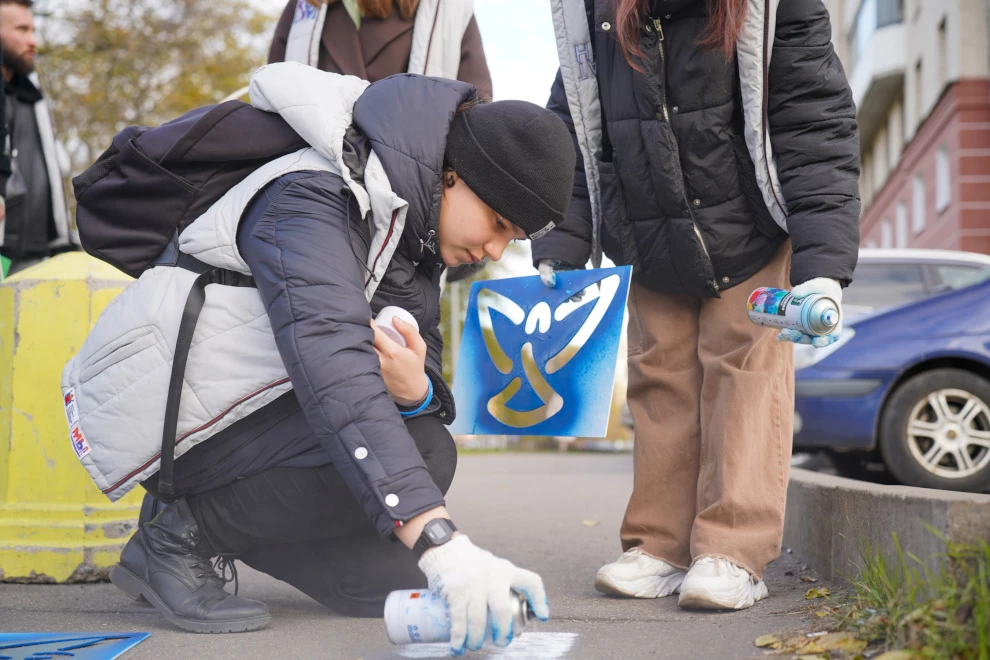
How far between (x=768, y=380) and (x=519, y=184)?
1.05 meters

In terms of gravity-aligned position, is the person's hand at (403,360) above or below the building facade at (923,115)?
below

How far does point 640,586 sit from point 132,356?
1.53 metres

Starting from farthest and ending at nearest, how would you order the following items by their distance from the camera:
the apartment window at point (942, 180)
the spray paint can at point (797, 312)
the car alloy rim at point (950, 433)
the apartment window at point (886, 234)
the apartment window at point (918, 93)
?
the apartment window at point (886, 234), the apartment window at point (918, 93), the apartment window at point (942, 180), the car alloy rim at point (950, 433), the spray paint can at point (797, 312)

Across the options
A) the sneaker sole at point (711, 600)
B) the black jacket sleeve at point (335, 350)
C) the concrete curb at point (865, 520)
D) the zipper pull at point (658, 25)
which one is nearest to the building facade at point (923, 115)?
the concrete curb at point (865, 520)

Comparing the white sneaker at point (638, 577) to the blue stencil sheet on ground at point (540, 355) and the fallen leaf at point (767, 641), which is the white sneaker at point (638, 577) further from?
the fallen leaf at point (767, 641)

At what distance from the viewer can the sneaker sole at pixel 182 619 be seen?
2572 millimetres

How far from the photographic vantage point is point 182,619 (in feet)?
8.46

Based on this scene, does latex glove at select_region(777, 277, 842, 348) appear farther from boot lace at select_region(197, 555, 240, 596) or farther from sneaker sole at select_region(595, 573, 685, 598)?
boot lace at select_region(197, 555, 240, 596)

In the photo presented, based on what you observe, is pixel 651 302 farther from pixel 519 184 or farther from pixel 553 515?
pixel 553 515

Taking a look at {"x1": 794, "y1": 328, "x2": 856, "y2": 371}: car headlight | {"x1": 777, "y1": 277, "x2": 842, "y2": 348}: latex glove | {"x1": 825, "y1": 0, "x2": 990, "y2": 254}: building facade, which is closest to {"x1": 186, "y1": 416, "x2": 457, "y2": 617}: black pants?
{"x1": 777, "y1": 277, "x2": 842, "y2": 348}: latex glove

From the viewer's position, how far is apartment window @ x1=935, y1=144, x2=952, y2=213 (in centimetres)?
1884

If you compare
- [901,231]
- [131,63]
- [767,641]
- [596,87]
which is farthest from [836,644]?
[901,231]

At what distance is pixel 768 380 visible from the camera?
302 centimetres

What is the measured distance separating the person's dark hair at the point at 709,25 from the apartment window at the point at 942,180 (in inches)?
679
